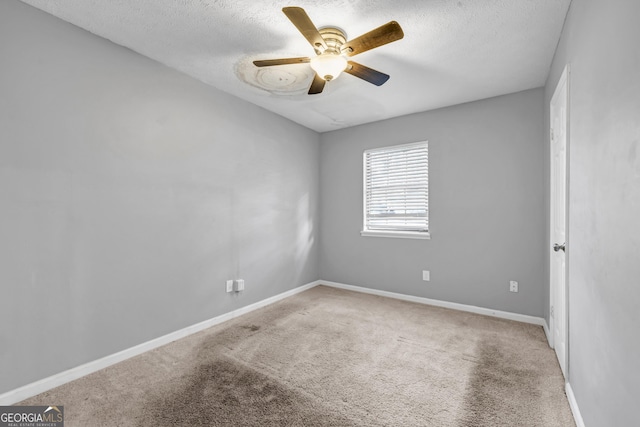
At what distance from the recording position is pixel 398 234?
397 centimetres

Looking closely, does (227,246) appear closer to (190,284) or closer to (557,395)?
(190,284)

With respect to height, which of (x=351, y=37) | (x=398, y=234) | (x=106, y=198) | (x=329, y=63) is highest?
(x=351, y=37)

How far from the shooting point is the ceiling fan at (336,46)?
170 cm

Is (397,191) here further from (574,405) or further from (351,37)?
(574,405)

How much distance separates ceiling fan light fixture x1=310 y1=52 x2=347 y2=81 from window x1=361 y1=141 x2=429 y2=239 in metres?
2.13

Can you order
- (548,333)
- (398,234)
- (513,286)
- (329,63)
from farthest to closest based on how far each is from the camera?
1. (398,234)
2. (513,286)
3. (548,333)
4. (329,63)

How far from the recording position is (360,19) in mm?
1974

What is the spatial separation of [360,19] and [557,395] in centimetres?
282

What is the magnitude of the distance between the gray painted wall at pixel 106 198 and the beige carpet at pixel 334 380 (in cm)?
39

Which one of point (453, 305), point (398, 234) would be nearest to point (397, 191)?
point (398, 234)

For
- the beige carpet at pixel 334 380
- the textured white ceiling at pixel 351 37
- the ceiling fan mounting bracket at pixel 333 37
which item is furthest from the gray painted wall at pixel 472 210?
the ceiling fan mounting bracket at pixel 333 37

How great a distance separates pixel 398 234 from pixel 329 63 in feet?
8.46

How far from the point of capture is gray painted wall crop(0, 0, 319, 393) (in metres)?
1.84

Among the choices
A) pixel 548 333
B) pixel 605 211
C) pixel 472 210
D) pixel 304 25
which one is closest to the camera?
pixel 605 211
